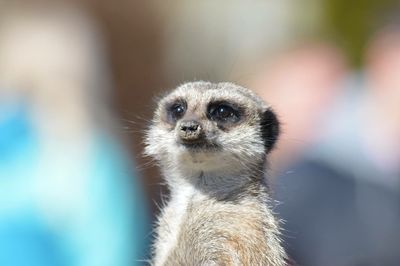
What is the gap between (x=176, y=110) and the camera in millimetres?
2527

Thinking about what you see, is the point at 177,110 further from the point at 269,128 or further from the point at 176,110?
the point at 269,128

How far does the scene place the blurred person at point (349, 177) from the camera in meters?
3.01

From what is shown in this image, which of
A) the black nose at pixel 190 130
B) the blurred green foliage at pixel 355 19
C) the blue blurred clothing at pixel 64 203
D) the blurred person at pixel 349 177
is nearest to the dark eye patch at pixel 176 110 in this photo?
the black nose at pixel 190 130

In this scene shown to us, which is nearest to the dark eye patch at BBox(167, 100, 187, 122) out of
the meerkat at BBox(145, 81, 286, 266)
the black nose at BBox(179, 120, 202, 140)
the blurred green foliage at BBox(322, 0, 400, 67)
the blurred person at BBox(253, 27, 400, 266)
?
the meerkat at BBox(145, 81, 286, 266)

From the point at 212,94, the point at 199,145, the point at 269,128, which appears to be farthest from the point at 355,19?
the point at 199,145

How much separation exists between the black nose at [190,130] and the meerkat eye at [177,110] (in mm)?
127

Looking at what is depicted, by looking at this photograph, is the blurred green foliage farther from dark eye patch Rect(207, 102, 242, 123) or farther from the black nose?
the black nose

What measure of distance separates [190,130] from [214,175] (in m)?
0.12

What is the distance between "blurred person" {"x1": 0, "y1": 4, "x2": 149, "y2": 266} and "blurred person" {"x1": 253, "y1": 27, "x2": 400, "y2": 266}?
458mm

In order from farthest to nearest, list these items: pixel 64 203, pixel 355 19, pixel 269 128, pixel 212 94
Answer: pixel 355 19, pixel 64 203, pixel 269 128, pixel 212 94

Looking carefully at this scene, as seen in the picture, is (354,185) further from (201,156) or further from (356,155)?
(201,156)

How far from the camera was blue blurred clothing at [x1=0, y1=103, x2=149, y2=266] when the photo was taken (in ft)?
10.0

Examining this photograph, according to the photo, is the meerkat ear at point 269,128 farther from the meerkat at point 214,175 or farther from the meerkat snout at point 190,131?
the meerkat snout at point 190,131

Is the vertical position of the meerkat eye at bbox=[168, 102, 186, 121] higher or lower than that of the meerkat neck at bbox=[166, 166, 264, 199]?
higher
